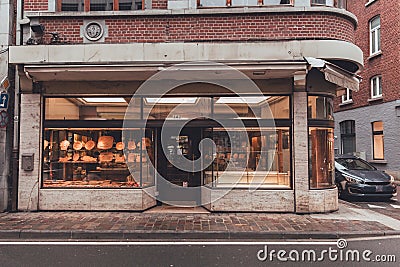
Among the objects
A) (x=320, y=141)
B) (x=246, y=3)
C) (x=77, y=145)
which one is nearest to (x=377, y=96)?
(x=320, y=141)

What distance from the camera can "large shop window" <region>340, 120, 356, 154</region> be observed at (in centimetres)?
2166

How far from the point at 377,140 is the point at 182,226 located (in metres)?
15.4

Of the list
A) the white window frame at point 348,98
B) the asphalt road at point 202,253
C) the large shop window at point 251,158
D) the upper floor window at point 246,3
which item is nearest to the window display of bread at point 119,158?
the large shop window at point 251,158

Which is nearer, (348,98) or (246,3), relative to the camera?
(246,3)

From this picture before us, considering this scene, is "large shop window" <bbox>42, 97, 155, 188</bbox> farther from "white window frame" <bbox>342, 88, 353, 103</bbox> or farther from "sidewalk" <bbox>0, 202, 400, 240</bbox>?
"white window frame" <bbox>342, 88, 353, 103</bbox>

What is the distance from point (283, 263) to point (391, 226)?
3.63 m

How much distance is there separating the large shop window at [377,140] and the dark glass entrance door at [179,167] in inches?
514

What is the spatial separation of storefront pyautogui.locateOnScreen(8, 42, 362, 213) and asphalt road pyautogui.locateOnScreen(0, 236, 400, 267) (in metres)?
2.46

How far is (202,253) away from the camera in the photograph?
6059 mm

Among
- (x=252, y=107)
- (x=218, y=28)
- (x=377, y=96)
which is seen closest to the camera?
(x=218, y=28)

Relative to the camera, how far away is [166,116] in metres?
9.61

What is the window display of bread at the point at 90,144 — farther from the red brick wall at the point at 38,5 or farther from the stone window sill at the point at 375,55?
the stone window sill at the point at 375,55

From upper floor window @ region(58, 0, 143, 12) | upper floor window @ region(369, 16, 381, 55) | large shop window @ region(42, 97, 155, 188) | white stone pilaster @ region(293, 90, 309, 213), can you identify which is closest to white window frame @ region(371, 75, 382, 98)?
upper floor window @ region(369, 16, 381, 55)

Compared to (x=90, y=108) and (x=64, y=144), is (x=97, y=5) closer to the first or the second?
(x=90, y=108)
